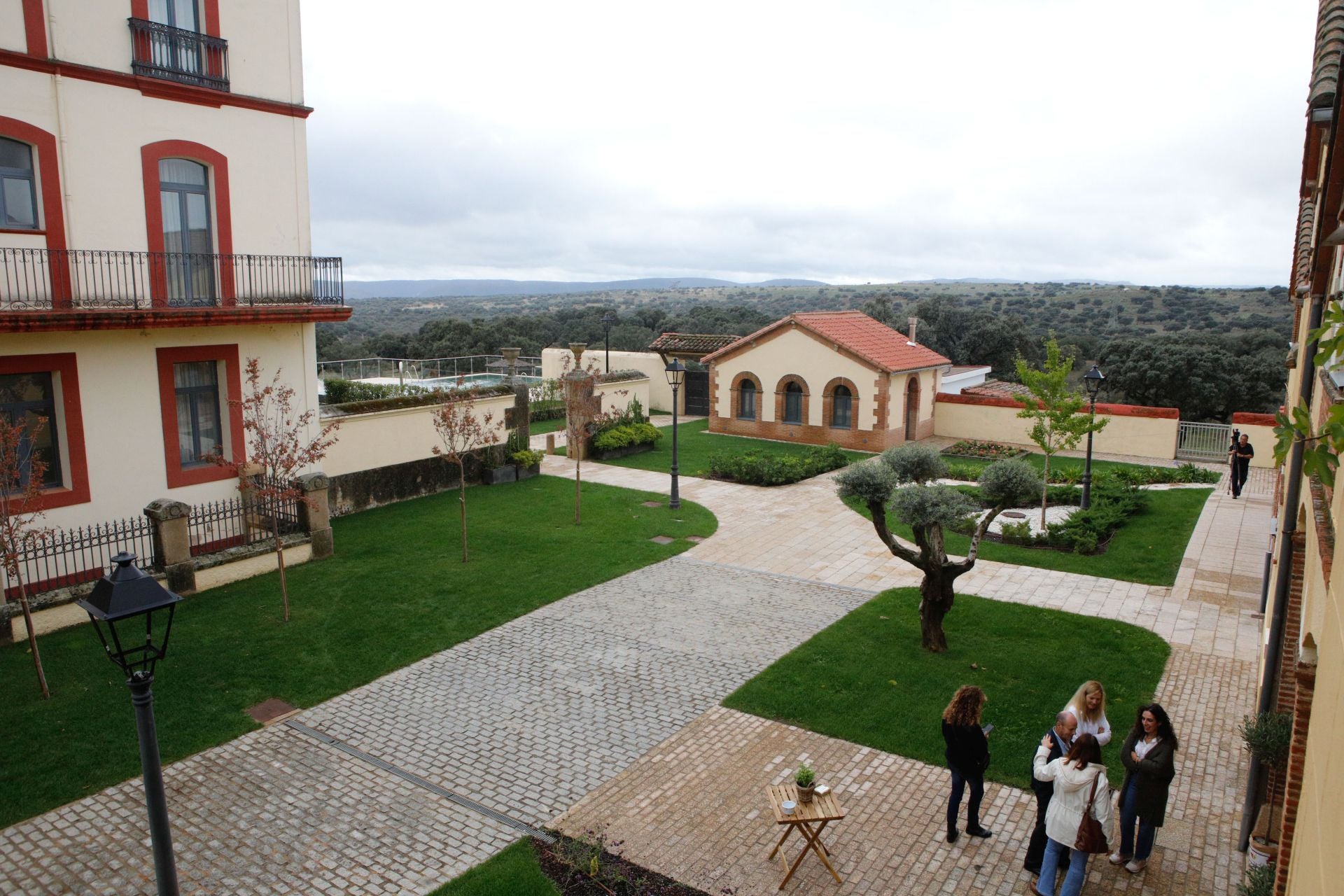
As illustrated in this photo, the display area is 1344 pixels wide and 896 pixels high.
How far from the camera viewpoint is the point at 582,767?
9258mm

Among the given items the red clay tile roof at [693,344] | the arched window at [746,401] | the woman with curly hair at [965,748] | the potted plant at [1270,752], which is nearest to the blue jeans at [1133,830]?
the potted plant at [1270,752]

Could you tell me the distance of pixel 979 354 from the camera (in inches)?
1981

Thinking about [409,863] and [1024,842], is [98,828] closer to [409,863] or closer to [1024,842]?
[409,863]

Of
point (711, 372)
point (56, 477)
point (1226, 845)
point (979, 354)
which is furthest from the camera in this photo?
point (979, 354)

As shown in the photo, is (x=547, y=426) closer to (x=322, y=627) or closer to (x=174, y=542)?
(x=174, y=542)

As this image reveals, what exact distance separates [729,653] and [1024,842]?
4945mm

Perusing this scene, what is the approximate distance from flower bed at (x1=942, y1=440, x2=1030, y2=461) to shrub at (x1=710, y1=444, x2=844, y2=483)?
14.8 ft

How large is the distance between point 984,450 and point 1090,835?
22057 millimetres

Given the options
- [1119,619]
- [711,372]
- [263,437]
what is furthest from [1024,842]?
[711,372]

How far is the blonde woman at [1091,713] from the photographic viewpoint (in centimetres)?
752

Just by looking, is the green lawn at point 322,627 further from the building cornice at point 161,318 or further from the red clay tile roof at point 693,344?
the red clay tile roof at point 693,344

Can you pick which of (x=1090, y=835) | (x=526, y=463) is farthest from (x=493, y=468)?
(x=1090, y=835)

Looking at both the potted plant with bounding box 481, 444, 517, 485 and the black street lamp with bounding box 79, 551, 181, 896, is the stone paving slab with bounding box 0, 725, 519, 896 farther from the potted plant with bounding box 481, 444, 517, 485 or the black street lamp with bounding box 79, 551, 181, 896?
the potted plant with bounding box 481, 444, 517, 485

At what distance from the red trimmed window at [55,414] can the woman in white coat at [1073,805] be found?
1442cm
